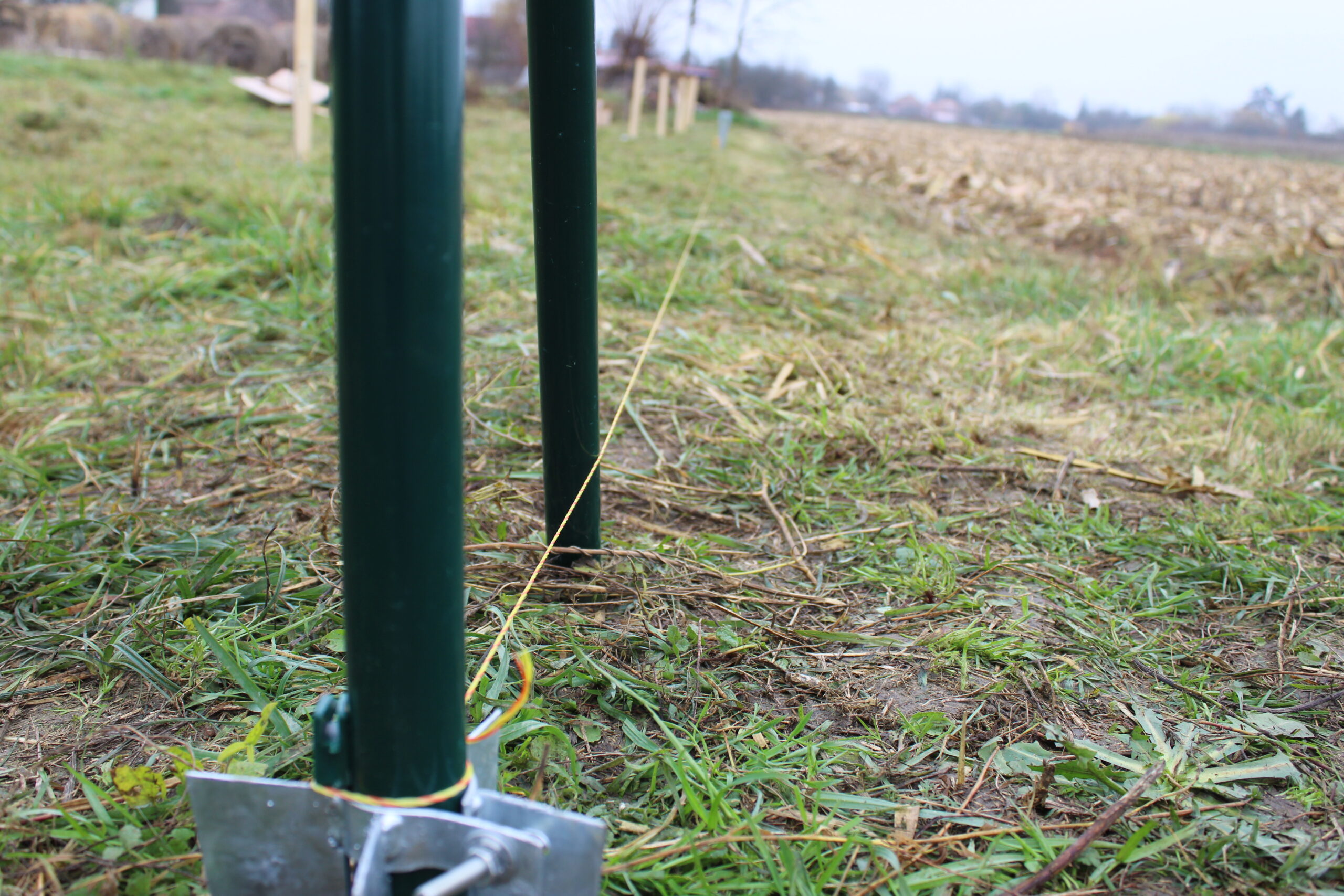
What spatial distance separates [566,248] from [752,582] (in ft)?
2.23

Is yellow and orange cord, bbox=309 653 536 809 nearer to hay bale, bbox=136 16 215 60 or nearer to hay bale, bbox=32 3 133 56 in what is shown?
hay bale, bbox=136 16 215 60

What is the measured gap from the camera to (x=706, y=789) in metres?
1.00

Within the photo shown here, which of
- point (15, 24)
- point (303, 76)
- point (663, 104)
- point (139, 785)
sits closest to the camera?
point (139, 785)

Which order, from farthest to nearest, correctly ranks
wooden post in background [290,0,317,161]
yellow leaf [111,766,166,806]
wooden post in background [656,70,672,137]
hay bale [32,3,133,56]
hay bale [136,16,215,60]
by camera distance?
1. hay bale [32,3,133,56]
2. hay bale [136,16,215,60]
3. wooden post in background [656,70,672,137]
4. wooden post in background [290,0,317,161]
5. yellow leaf [111,766,166,806]

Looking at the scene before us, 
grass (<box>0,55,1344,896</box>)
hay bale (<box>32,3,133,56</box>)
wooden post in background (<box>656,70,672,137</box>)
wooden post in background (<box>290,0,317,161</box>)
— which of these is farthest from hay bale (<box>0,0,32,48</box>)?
grass (<box>0,55,1344,896</box>)

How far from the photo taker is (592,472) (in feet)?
4.45

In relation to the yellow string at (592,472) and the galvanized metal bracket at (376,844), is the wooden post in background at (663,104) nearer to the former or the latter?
the yellow string at (592,472)

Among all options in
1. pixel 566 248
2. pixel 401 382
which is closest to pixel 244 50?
pixel 566 248

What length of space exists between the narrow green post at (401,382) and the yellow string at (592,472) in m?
0.17

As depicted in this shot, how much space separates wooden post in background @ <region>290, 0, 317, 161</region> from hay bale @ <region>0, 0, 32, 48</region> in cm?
1452

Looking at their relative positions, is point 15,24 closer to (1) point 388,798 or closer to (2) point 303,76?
(2) point 303,76

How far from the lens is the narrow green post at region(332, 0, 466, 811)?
58 centimetres

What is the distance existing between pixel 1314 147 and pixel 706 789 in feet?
151

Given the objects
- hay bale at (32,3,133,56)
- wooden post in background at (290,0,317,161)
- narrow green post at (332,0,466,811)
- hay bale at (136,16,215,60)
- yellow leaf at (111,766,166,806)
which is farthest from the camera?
hay bale at (32,3,133,56)
